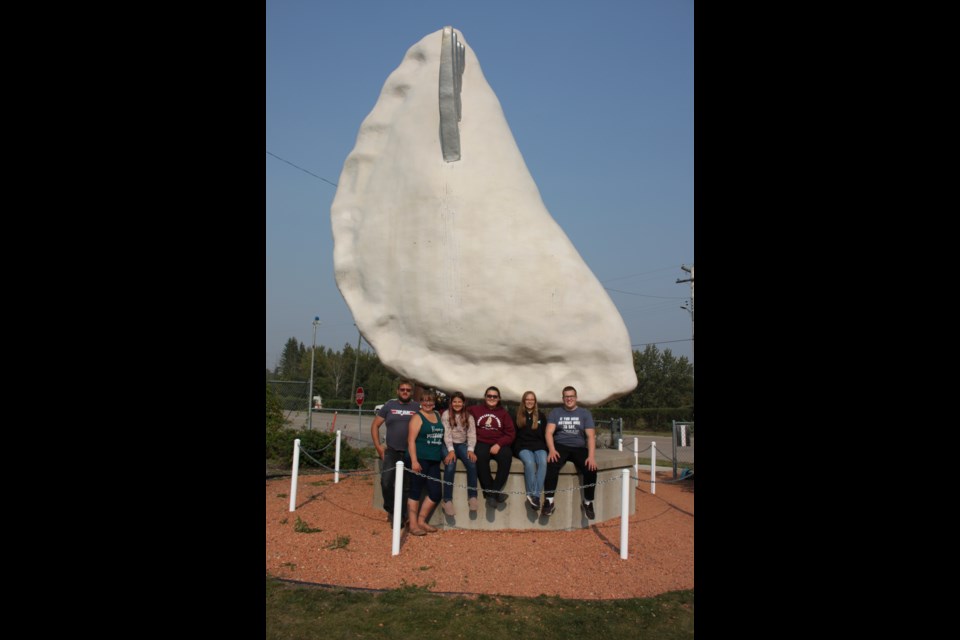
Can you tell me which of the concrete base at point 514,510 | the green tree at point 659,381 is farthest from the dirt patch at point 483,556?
the green tree at point 659,381

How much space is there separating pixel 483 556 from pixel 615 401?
19451 millimetres

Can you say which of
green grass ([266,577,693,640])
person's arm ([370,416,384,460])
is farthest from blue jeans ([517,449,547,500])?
green grass ([266,577,693,640])

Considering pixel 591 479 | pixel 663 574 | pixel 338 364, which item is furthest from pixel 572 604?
pixel 338 364

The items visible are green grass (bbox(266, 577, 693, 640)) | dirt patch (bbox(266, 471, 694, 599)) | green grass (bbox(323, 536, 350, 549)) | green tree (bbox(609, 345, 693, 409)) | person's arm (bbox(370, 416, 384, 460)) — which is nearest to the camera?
green grass (bbox(266, 577, 693, 640))

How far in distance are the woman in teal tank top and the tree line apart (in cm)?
1822

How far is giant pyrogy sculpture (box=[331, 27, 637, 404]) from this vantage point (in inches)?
282

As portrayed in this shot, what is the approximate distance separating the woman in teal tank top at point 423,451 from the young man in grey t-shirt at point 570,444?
109 centimetres

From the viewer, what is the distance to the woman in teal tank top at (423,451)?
6.69 m

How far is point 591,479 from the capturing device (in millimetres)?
6984

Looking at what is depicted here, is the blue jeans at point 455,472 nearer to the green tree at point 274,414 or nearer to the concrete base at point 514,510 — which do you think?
the concrete base at point 514,510

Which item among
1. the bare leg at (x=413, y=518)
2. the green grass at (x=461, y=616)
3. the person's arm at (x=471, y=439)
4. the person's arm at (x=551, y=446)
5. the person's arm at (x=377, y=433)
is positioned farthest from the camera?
the person's arm at (x=377, y=433)

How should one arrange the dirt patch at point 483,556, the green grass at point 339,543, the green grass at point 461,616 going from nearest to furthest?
the green grass at point 461,616
the dirt patch at point 483,556
the green grass at point 339,543

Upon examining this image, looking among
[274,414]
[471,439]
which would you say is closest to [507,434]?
[471,439]

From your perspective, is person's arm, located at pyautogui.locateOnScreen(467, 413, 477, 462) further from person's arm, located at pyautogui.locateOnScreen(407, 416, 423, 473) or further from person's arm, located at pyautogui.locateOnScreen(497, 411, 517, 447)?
person's arm, located at pyautogui.locateOnScreen(407, 416, 423, 473)
